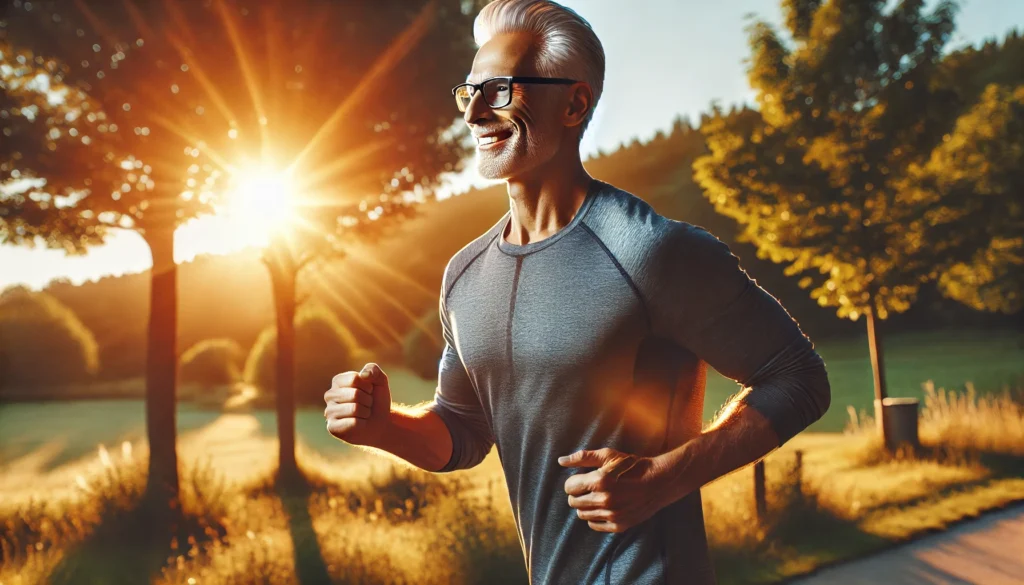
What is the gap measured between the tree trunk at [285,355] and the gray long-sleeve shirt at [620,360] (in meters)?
5.99

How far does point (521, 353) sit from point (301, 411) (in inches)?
345

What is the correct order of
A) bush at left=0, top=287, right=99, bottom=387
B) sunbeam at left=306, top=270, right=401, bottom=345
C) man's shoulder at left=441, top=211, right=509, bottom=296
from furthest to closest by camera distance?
1. sunbeam at left=306, top=270, right=401, bottom=345
2. bush at left=0, top=287, right=99, bottom=387
3. man's shoulder at left=441, top=211, right=509, bottom=296

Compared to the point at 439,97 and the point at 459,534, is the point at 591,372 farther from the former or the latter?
the point at 439,97

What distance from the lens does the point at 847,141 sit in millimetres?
8867

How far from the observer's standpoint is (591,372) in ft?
4.47

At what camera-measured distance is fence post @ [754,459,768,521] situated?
255 inches

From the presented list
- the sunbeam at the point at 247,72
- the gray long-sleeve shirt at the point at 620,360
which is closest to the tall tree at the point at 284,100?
the sunbeam at the point at 247,72

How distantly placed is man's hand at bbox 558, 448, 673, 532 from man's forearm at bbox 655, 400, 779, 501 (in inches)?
1.3

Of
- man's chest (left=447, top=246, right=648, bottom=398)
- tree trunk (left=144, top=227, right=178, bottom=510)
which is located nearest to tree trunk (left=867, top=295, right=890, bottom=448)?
tree trunk (left=144, top=227, right=178, bottom=510)

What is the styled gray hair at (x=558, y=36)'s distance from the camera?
4.80 feet

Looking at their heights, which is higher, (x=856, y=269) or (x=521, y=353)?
(x=856, y=269)

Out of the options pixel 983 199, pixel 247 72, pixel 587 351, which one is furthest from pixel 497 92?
pixel 983 199

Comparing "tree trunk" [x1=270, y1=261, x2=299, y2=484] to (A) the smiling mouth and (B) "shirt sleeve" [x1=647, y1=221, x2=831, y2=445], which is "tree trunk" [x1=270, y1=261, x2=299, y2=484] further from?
(B) "shirt sleeve" [x1=647, y1=221, x2=831, y2=445]

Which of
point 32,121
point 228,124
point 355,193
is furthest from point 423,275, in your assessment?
point 32,121
